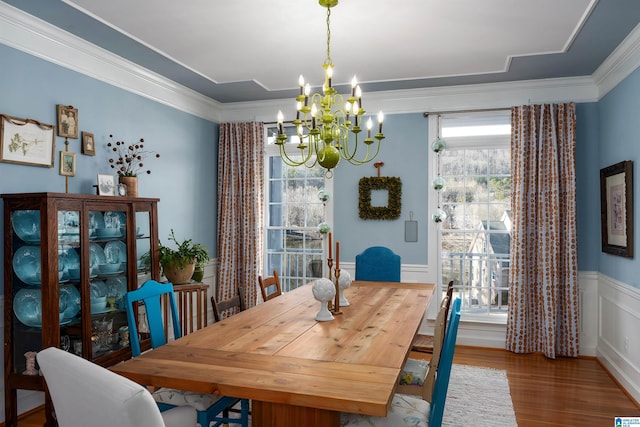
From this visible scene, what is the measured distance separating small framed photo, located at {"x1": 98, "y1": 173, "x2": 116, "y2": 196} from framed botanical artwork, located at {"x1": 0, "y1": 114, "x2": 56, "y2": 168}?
0.40 metres

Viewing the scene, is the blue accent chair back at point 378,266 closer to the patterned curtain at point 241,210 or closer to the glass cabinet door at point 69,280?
the patterned curtain at point 241,210

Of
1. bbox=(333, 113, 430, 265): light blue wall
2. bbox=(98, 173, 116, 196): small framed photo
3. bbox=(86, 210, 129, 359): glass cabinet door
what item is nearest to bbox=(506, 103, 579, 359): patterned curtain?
bbox=(333, 113, 430, 265): light blue wall

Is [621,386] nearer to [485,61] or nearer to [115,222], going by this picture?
[485,61]

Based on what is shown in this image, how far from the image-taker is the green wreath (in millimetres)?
5105

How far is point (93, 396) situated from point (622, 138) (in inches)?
167

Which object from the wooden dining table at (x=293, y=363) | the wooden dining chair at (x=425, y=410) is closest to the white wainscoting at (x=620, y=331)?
the wooden dining table at (x=293, y=363)

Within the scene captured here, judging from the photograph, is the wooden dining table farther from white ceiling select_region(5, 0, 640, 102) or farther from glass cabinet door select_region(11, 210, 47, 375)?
white ceiling select_region(5, 0, 640, 102)

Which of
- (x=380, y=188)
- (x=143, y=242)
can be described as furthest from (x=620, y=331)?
(x=143, y=242)

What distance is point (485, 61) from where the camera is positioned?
4.08 meters

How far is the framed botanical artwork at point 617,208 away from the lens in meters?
3.62

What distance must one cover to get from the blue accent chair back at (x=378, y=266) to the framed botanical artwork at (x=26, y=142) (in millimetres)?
2729

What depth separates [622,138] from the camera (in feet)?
12.7

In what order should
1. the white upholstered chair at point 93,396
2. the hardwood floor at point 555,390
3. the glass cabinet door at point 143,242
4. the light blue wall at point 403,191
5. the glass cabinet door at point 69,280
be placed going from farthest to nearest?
1. the light blue wall at point 403,191
2. the glass cabinet door at point 143,242
3. the hardwood floor at point 555,390
4. the glass cabinet door at point 69,280
5. the white upholstered chair at point 93,396

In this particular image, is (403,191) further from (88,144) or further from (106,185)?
(88,144)
